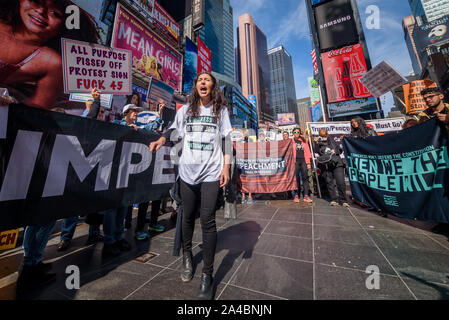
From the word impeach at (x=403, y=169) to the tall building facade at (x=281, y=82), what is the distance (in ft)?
447

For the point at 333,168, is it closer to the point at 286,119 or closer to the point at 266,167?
the point at 266,167

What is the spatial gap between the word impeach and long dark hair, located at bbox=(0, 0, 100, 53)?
12762 millimetres

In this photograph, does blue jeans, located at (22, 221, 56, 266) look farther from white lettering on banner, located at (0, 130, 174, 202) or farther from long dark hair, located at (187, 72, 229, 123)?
long dark hair, located at (187, 72, 229, 123)

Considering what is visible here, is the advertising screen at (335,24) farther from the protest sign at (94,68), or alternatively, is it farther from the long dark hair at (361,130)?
the protest sign at (94,68)

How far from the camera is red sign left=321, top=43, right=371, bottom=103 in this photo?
1572 centimetres

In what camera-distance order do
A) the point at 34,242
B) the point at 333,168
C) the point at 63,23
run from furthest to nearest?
the point at 63,23 < the point at 333,168 < the point at 34,242

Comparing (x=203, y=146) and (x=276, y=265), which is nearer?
(x=203, y=146)

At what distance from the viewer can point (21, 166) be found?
1.65m

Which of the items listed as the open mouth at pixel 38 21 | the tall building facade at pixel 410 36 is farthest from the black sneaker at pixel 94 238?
the tall building facade at pixel 410 36

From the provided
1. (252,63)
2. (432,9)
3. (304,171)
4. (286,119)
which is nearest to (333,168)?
(304,171)

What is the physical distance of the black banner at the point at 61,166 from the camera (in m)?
1.60

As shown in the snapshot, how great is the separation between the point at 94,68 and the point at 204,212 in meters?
3.66
